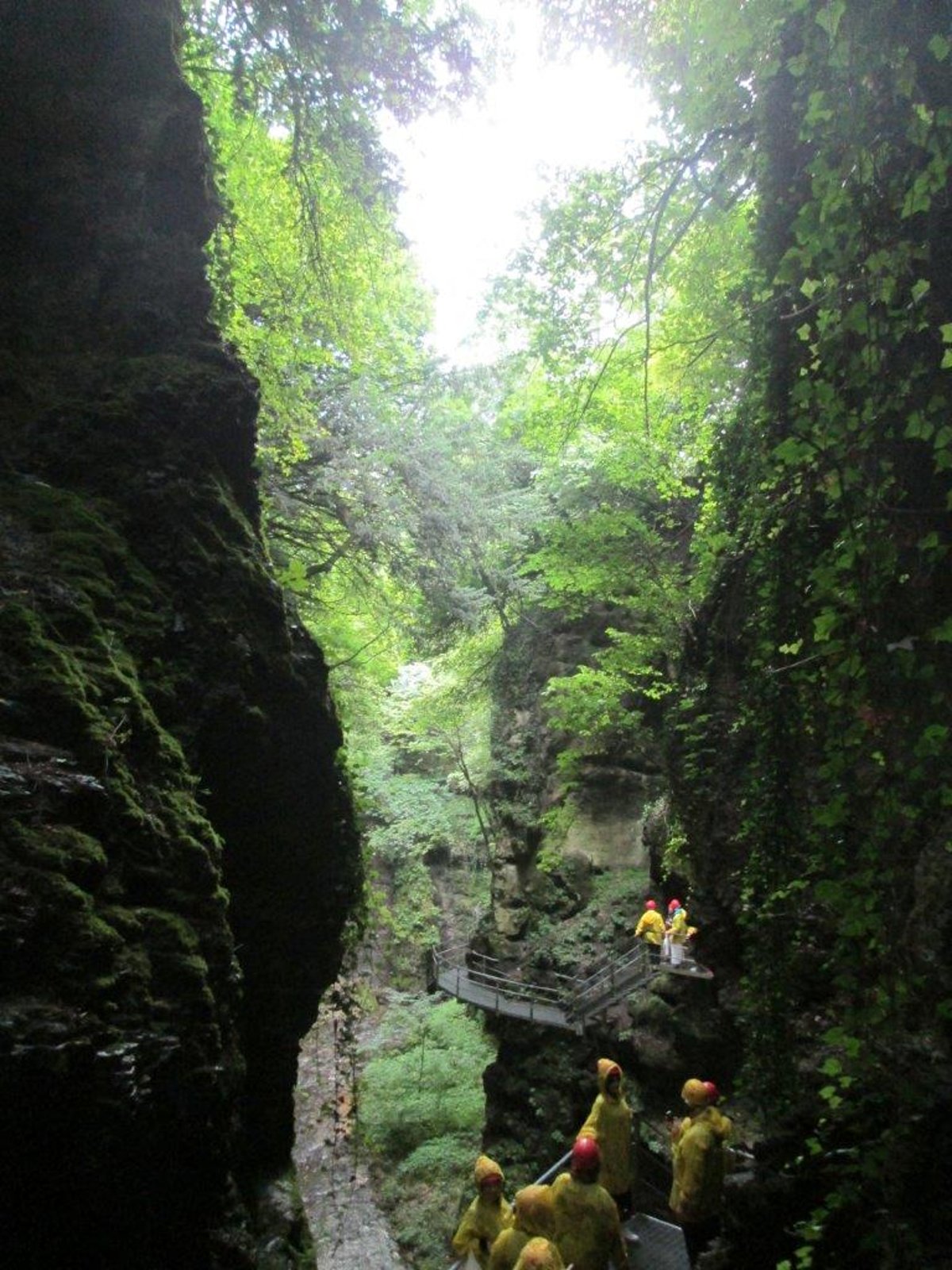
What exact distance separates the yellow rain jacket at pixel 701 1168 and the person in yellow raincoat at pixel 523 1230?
145 centimetres

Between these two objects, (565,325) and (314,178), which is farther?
(565,325)

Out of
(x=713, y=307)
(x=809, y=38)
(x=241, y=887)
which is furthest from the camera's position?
(x=713, y=307)

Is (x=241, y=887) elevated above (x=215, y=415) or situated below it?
below

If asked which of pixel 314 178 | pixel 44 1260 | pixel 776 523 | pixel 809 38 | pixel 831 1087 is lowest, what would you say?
pixel 44 1260

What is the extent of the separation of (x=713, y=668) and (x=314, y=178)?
252 inches

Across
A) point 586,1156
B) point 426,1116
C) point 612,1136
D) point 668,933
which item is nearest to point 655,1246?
point 612,1136

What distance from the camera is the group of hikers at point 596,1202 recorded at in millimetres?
4117

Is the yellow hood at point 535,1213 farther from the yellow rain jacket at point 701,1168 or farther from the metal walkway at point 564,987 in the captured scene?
the metal walkway at point 564,987

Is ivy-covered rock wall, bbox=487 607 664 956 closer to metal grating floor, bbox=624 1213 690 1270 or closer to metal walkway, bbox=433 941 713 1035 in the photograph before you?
metal walkway, bbox=433 941 713 1035

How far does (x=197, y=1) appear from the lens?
643cm

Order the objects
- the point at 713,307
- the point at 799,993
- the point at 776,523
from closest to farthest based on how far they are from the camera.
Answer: the point at 776,523
the point at 799,993
the point at 713,307

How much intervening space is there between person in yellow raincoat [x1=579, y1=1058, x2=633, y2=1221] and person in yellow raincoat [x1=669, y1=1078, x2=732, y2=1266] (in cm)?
47

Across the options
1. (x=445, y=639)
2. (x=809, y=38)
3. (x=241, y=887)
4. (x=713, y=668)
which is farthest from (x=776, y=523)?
(x=445, y=639)

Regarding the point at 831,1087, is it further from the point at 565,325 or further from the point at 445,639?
the point at 445,639
